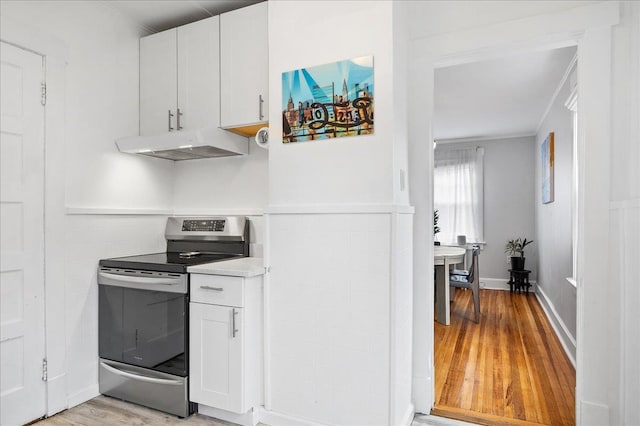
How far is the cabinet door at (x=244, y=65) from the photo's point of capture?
243 centimetres

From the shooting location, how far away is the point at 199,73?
2.63 m

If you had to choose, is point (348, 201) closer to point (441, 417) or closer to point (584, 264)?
point (584, 264)

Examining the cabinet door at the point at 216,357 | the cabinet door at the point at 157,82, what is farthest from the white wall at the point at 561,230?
the cabinet door at the point at 157,82

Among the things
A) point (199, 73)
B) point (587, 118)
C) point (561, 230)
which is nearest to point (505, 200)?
point (561, 230)

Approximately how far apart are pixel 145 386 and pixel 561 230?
4.06 metres

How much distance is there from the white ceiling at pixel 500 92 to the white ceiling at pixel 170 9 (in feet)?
6.80

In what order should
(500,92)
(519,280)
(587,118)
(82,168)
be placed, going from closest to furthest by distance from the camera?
(587,118)
(82,168)
(500,92)
(519,280)

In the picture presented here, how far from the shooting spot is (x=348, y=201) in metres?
1.96

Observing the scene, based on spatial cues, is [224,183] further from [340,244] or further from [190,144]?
[340,244]

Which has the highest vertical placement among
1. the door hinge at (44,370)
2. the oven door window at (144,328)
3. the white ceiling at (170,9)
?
the white ceiling at (170,9)

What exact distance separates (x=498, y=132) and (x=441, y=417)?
520 centimetres

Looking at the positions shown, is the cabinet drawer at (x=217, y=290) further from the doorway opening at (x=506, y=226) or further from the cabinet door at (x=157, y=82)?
the doorway opening at (x=506, y=226)

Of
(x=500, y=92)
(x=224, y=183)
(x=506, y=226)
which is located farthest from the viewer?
(x=506, y=226)

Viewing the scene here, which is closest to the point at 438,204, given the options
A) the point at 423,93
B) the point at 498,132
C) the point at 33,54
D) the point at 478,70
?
the point at 498,132
